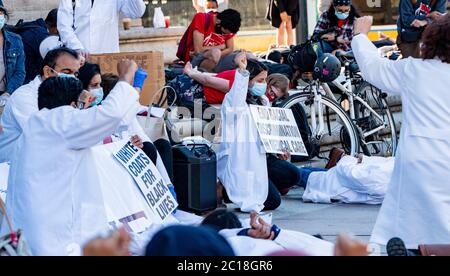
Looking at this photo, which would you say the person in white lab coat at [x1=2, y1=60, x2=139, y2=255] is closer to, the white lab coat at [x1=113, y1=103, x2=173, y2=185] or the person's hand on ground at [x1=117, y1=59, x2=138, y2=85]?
the person's hand on ground at [x1=117, y1=59, x2=138, y2=85]

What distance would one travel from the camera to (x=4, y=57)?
32.1 feet

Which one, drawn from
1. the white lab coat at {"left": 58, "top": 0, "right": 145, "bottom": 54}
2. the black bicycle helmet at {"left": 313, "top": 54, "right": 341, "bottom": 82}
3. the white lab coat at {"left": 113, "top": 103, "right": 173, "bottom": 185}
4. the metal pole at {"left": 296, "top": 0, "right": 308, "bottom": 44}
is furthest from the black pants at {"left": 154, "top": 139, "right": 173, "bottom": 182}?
the metal pole at {"left": 296, "top": 0, "right": 308, "bottom": 44}

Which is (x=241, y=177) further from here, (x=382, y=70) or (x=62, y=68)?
(x=382, y=70)

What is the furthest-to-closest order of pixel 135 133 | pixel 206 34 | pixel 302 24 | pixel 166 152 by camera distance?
pixel 302 24
pixel 206 34
pixel 166 152
pixel 135 133

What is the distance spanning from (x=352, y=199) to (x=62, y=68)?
303 centimetres

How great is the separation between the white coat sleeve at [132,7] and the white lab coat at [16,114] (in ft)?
8.27

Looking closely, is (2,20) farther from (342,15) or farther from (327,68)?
(342,15)

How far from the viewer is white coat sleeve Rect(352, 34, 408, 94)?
6.69m

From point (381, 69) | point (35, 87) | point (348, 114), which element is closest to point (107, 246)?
point (381, 69)

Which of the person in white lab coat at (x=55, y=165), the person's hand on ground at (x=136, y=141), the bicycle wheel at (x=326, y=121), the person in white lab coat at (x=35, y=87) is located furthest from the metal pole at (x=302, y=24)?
the person in white lab coat at (x=55, y=165)

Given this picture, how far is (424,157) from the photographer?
6.58m

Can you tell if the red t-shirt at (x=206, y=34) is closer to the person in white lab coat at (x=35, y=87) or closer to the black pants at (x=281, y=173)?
the black pants at (x=281, y=173)

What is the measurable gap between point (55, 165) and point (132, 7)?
467 cm
